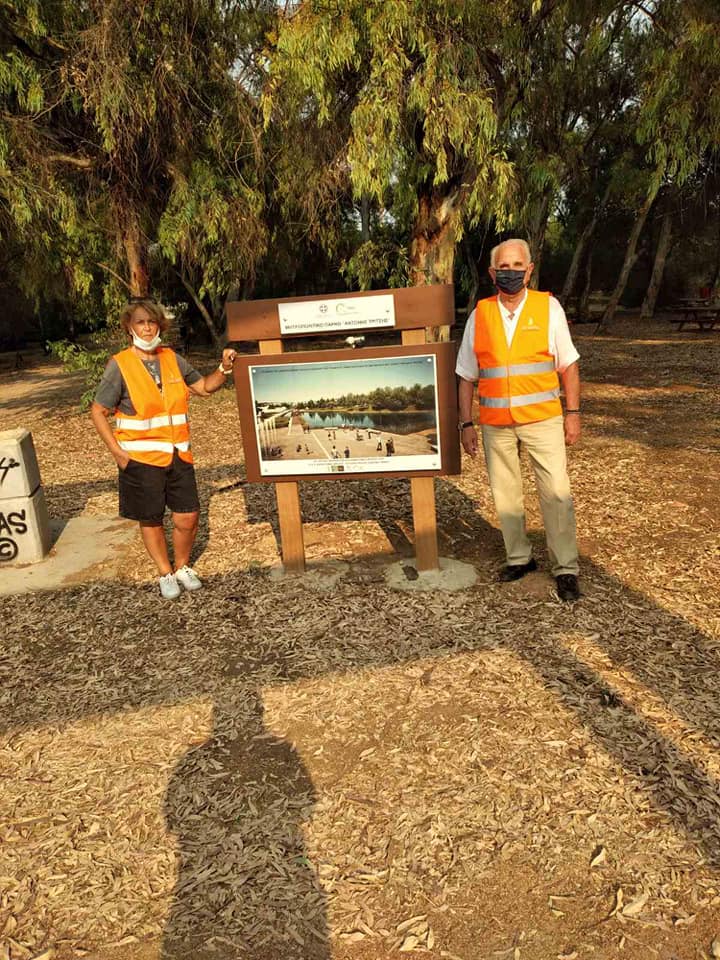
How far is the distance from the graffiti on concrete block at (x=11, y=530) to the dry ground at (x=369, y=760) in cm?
77

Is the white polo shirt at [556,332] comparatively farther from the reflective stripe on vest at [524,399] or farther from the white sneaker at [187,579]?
the white sneaker at [187,579]

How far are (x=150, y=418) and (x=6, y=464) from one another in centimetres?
173

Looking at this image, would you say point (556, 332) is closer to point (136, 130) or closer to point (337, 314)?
point (337, 314)

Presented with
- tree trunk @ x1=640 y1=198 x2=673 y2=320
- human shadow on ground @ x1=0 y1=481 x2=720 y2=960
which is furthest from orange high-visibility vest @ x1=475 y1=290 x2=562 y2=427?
tree trunk @ x1=640 y1=198 x2=673 y2=320

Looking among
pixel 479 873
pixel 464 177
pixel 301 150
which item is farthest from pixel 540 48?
pixel 479 873

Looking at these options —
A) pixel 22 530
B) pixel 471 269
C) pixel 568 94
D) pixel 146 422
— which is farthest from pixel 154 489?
pixel 471 269

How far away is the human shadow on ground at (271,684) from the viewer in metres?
2.41

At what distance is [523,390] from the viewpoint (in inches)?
159

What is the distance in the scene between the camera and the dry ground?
2.29 meters

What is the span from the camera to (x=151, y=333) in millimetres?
4270

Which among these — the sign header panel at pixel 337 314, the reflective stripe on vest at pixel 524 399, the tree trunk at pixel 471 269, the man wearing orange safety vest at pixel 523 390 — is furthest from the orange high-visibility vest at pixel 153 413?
the tree trunk at pixel 471 269

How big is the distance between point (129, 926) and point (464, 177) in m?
9.91

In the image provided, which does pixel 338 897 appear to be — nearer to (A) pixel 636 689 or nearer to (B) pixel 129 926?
(B) pixel 129 926

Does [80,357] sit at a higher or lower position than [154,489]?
higher
